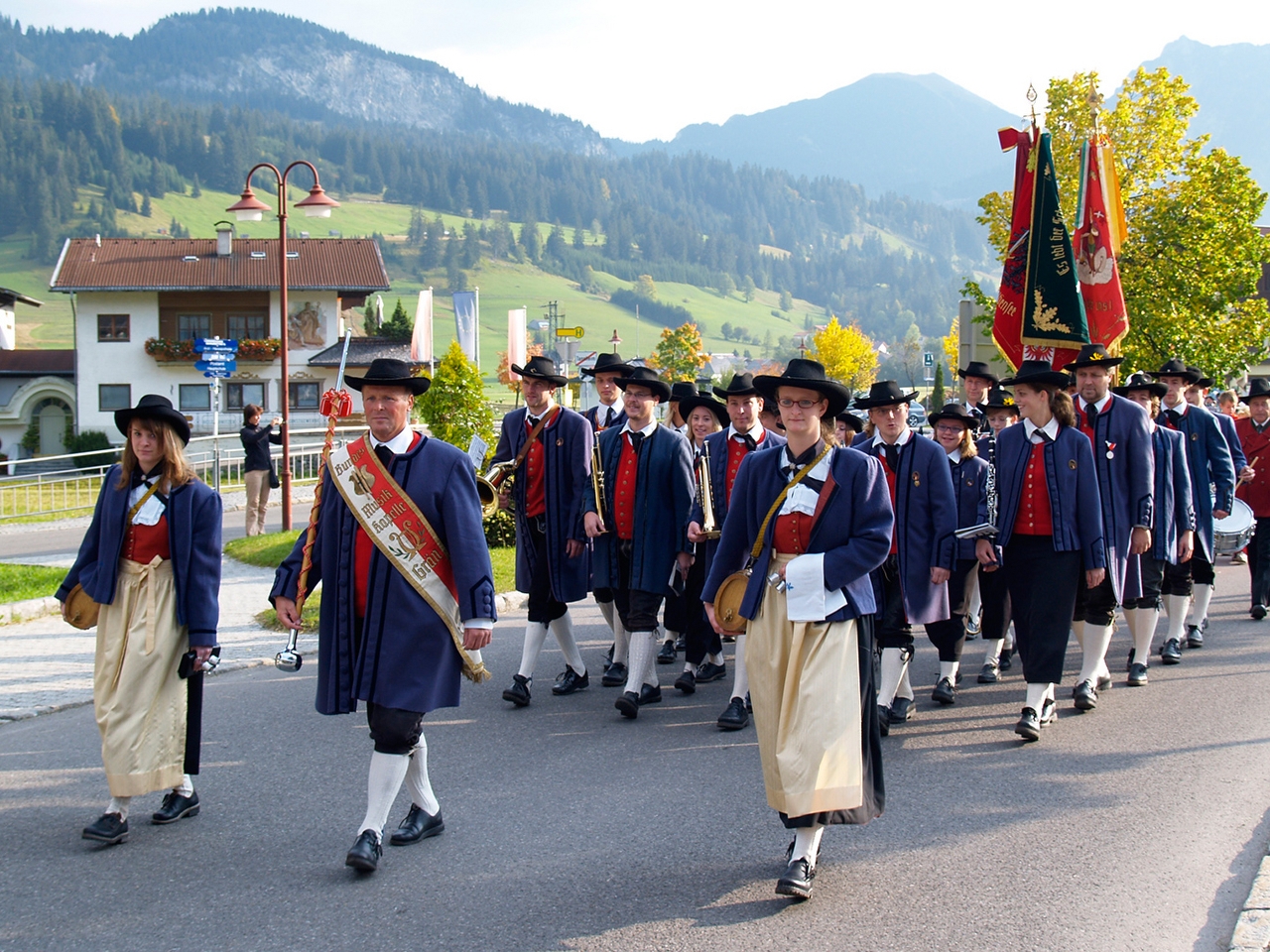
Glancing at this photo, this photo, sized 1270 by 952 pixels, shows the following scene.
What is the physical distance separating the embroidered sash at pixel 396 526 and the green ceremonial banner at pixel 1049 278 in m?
6.69

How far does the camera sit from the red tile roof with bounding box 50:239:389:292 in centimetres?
5844

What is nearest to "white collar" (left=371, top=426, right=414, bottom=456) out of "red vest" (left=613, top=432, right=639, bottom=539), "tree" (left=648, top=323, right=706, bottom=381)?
"red vest" (left=613, top=432, right=639, bottom=539)

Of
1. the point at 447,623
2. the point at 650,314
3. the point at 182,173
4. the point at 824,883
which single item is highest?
the point at 182,173

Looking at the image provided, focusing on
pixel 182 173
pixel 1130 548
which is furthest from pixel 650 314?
pixel 1130 548

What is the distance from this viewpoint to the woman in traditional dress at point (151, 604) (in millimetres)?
5156

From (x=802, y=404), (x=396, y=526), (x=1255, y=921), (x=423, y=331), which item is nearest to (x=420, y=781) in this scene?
(x=396, y=526)

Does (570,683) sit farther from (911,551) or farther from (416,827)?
(416,827)

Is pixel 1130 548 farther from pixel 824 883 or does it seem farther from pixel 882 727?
pixel 824 883

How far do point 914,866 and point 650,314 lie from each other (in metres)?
179

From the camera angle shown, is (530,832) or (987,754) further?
(987,754)

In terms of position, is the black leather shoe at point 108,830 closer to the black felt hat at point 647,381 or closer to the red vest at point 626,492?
the red vest at point 626,492

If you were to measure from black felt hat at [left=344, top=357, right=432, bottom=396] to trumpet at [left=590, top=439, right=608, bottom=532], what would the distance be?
9.35ft

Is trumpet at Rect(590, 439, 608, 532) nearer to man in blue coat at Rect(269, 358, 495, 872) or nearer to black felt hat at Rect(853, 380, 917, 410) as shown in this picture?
black felt hat at Rect(853, 380, 917, 410)

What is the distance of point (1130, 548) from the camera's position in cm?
761
